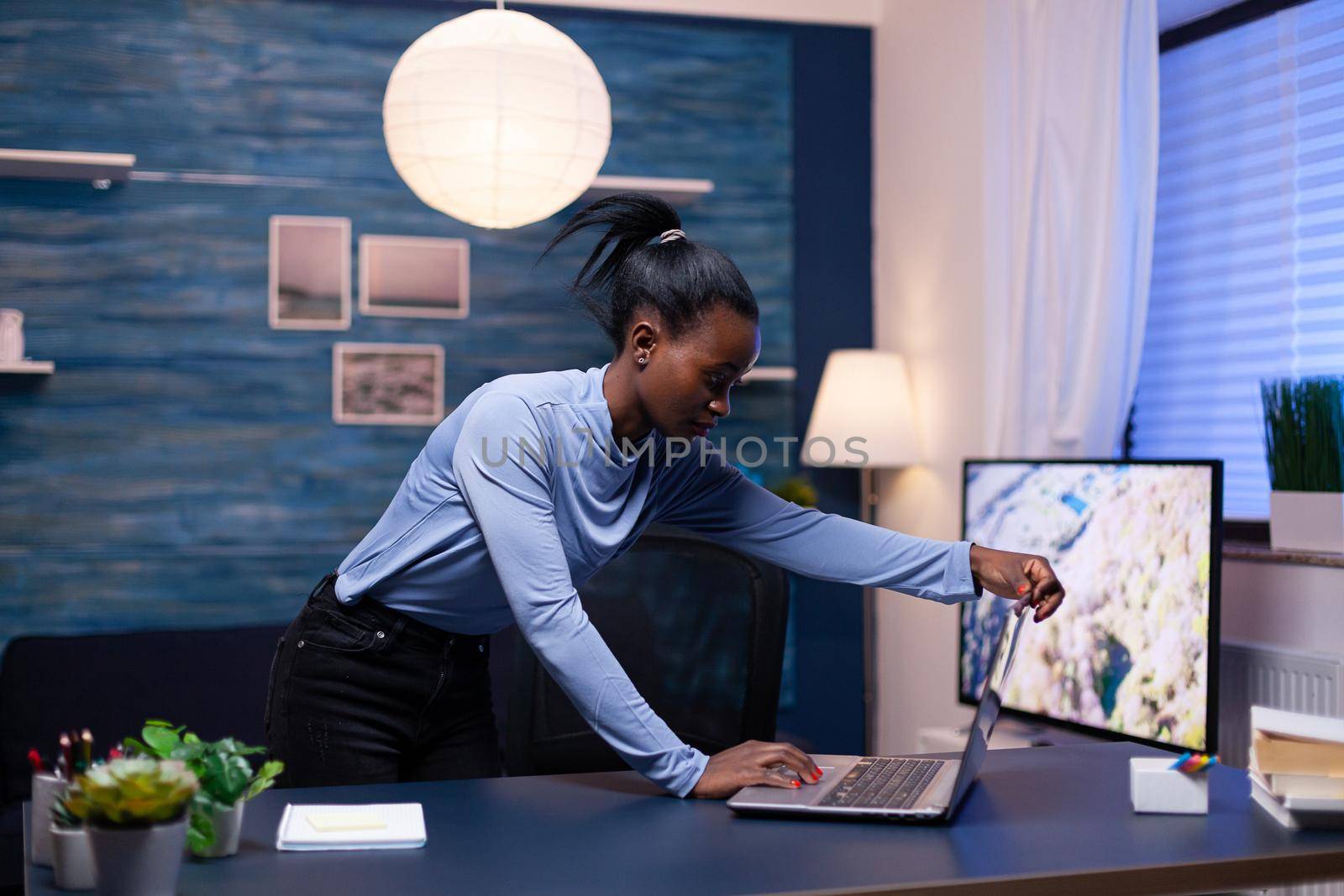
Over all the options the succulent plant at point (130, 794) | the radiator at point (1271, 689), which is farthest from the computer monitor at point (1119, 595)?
the succulent plant at point (130, 794)

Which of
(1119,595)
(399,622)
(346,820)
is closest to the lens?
(346,820)

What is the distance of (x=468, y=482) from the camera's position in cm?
149

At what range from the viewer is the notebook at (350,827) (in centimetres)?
131

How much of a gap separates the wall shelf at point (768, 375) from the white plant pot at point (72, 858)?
2970 millimetres

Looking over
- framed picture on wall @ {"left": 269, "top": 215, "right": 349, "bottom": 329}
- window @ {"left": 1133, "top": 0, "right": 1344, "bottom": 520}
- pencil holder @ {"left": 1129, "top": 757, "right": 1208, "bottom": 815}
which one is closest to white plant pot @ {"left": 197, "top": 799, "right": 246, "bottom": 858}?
pencil holder @ {"left": 1129, "top": 757, "right": 1208, "bottom": 815}

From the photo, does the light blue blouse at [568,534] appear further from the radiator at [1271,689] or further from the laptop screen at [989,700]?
the radiator at [1271,689]

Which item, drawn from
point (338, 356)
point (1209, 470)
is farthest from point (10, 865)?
point (1209, 470)

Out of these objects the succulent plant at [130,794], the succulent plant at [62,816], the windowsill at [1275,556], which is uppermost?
the windowsill at [1275,556]

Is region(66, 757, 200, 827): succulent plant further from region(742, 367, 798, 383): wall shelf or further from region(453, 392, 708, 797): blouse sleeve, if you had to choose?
region(742, 367, 798, 383): wall shelf

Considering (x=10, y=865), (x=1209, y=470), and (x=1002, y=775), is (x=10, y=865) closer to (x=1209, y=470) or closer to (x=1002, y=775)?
(x=1002, y=775)

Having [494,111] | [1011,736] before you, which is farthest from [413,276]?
[1011,736]

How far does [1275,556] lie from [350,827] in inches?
76.6

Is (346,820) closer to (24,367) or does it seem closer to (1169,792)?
(1169,792)

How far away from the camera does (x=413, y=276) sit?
3.88 meters
